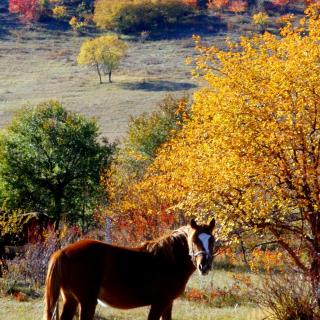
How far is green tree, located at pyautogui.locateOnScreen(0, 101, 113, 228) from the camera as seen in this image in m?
31.8

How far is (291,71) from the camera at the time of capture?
46.3 feet

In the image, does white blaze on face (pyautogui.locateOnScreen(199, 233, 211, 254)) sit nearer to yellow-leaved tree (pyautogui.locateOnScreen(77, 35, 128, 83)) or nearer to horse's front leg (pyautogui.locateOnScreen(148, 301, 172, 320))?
horse's front leg (pyautogui.locateOnScreen(148, 301, 172, 320))

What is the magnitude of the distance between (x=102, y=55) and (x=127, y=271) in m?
92.1

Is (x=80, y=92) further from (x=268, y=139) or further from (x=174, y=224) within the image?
(x=268, y=139)

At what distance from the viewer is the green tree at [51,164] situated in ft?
104

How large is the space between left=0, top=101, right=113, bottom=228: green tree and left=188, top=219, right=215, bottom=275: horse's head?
2294cm

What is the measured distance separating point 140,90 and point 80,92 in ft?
28.2

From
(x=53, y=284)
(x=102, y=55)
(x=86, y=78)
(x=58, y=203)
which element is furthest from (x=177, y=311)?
(x=102, y=55)

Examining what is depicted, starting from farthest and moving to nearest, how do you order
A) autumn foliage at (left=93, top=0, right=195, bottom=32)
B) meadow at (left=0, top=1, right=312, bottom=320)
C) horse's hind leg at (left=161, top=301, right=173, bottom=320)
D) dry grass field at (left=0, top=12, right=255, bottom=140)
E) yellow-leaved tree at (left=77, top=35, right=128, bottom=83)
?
autumn foliage at (left=93, top=0, right=195, bottom=32), yellow-leaved tree at (left=77, top=35, right=128, bottom=83), dry grass field at (left=0, top=12, right=255, bottom=140), meadow at (left=0, top=1, right=312, bottom=320), horse's hind leg at (left=161, top=301, right=173, bottom=320)

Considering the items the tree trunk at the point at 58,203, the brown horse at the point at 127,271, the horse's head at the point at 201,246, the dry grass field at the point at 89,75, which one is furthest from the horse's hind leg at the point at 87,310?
the dry grass field at the point at 89,75

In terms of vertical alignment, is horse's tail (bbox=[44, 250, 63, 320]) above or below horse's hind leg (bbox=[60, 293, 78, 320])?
above

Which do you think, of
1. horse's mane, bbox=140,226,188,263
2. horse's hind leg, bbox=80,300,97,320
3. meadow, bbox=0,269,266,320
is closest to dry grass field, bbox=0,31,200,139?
meadow, bbox=0,269,266,320

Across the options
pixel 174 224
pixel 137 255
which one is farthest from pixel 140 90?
pixel 137 255

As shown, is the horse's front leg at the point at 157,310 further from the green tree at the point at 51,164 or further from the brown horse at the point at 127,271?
the green tree at the point at 51,164
